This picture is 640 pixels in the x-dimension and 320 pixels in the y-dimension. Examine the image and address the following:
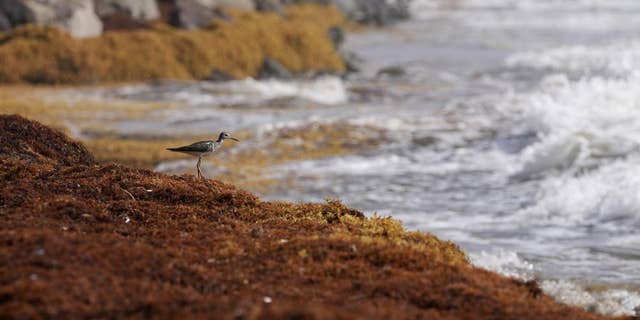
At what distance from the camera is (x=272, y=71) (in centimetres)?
2916

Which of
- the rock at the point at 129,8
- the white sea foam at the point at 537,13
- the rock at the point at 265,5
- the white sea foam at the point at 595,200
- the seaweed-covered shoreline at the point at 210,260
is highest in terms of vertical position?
the white sea foam at the point at 537,13

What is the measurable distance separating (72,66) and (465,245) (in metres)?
17.6

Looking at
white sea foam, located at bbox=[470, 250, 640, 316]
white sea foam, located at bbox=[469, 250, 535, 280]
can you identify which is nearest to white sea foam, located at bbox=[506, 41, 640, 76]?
white sea foam, located at bbox=[469, 250, 535, 280]

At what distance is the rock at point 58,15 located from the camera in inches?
1081

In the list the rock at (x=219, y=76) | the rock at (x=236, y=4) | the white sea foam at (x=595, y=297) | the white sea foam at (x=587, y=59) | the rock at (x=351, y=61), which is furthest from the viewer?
the rock at (x=236, y=4)

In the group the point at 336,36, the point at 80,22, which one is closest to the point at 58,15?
the point at 80,22

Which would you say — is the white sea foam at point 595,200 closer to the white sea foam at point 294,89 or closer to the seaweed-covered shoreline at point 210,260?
the seaweed-covered shoreline at point 210,260

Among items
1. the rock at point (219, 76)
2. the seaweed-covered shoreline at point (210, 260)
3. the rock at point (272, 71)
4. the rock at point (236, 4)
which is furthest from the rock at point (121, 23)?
the seaweed-covered shoreline at point (210, 260)

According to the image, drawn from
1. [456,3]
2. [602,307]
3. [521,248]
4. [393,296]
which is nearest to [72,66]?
[521,248]

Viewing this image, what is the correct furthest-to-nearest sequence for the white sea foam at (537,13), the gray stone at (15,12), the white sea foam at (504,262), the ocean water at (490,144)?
the white sea foam at (537,13)
the gray stone at (15,12)
the ocean water at (490,144)
the white sea foam at (504,262)

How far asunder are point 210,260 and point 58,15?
24.1m

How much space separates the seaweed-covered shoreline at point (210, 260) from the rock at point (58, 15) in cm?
2079

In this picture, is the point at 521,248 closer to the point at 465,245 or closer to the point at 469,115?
the point at 465,245

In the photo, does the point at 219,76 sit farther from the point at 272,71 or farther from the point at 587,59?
the point at 587,59
